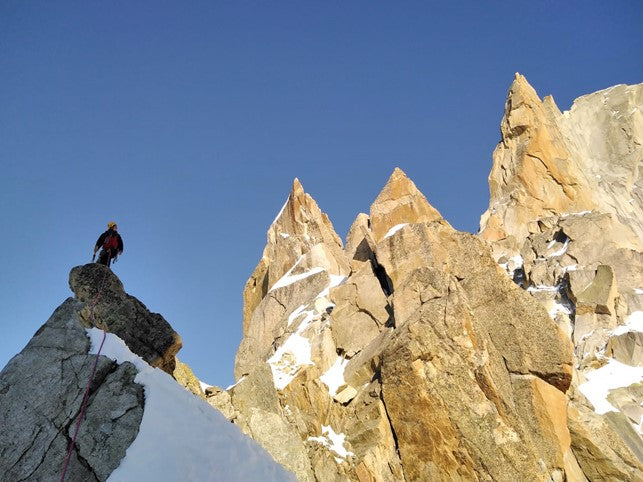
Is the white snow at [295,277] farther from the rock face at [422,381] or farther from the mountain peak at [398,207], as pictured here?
the rock face at [422,381]

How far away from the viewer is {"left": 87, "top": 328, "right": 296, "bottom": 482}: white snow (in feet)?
36.7

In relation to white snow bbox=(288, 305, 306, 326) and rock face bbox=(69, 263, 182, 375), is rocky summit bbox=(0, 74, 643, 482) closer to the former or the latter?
rock face bbox=(69, 263, 182, 375)

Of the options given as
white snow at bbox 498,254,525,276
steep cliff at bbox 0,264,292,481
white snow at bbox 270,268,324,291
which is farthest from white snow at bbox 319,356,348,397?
white snow at bbox 498,254,525,276

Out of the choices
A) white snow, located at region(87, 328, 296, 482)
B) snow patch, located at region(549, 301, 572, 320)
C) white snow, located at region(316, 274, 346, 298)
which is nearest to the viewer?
Result: white snow, located at region(87, 328, 296, 482)

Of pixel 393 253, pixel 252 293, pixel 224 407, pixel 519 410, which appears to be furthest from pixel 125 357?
pixel 252 293

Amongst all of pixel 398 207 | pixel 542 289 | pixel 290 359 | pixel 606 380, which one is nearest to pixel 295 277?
pixel 398 207

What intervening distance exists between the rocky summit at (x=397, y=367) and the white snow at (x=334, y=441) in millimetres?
79

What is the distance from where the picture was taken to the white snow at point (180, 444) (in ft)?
36.7

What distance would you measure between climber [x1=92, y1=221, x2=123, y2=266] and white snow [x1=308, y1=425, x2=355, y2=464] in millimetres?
17834

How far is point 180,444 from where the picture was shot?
464 inches

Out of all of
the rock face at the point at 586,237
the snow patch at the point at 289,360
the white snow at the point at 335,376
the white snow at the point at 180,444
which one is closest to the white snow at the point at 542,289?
the rock face at the point at 586,237

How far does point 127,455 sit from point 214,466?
172cm

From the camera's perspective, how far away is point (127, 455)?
1131 centimetres

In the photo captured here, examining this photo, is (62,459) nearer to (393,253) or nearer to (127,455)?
(127,455)
